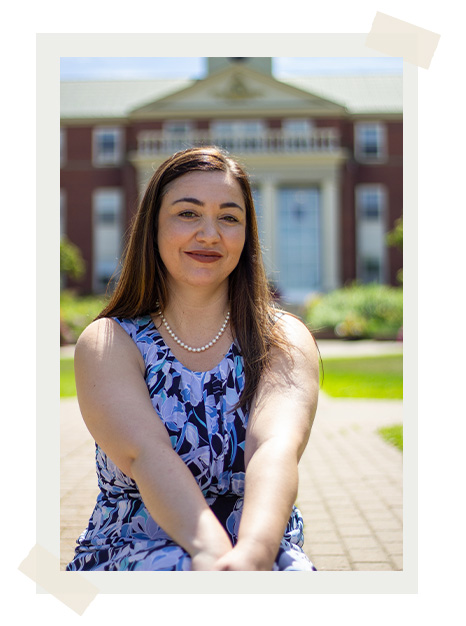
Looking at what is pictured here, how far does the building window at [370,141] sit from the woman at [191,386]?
2581 cm

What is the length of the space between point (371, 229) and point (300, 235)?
323 cm

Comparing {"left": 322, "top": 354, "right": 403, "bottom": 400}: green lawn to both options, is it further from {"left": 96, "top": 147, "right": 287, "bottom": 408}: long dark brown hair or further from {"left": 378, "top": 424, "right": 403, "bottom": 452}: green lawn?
{"left": 96, "top": 147, "right": 287, "bottom": 408}: long dark brown hair

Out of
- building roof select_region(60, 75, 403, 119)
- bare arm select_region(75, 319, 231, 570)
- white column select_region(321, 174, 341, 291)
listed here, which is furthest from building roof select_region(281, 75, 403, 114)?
bare arm select_region(75, 319, 231, 570)

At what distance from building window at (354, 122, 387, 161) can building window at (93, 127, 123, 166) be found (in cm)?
965

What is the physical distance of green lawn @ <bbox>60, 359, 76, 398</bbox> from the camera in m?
8.39

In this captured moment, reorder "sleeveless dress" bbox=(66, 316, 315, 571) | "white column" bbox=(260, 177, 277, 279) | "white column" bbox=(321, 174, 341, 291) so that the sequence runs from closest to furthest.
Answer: "sleeveless dress" bbox=(66, 316, 315, 571) < "white column" bbox=(260, 177, 277, 279) < "white column" bbox=(321, 174, 341, 291)

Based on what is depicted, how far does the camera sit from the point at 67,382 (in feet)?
32.0

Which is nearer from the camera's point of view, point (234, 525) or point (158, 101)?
point (234, 525)

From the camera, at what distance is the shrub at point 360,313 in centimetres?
1839
